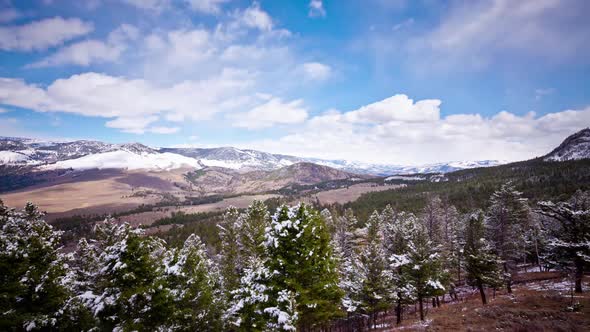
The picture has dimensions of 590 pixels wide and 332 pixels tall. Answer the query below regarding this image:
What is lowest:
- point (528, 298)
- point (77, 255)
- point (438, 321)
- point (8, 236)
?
point (438, 321)

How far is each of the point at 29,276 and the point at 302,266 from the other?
20.3 meters

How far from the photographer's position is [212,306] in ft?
94.5

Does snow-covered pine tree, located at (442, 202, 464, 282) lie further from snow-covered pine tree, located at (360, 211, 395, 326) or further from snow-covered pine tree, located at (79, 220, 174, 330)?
snow-covered pine tree, located at (79, 220, 174, 330)

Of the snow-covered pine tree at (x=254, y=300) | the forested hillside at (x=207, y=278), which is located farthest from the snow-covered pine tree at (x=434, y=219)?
the snow-covered pine tree at (x=254, y=300)

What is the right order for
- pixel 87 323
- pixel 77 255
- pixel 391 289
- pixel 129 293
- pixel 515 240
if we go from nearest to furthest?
pixel 129 293 < pixel 87 323 < pixel 391 289 < pixel 77 255 < pixel 515 240

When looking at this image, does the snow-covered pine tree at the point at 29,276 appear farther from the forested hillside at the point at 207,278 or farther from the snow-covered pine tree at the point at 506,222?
the snow-covered pine tree at the point at 506,222

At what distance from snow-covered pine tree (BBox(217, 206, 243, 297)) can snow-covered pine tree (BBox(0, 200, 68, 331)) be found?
18712mm

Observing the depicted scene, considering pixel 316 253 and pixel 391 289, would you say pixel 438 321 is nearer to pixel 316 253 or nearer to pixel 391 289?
pixel 391 289

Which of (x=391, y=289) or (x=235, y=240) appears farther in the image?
(x=235, y=240)

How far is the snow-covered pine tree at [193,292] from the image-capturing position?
24.4 meters

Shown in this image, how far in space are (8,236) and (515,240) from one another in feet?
190

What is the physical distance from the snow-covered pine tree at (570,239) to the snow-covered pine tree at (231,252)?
121ft

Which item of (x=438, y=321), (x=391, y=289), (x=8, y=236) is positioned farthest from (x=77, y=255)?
(x=438, y=321)

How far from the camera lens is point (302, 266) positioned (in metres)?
21.2
